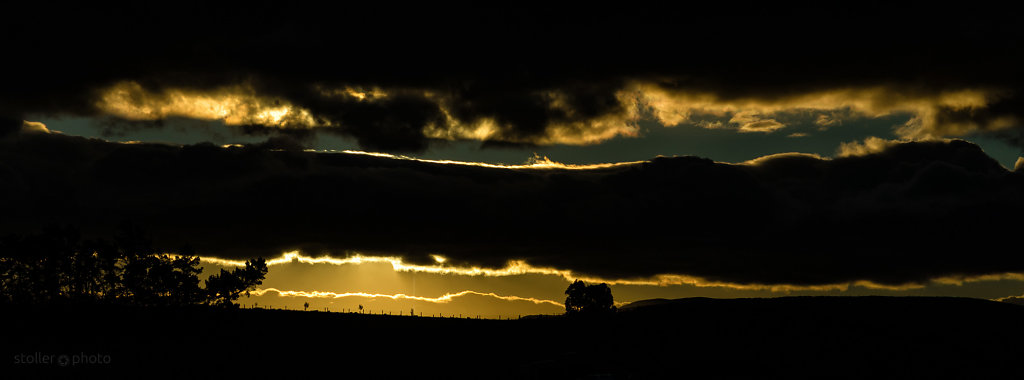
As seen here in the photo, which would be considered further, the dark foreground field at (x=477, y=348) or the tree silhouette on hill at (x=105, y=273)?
the tree silhouette on hill at (x=105, y=273)

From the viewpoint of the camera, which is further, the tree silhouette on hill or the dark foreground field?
the tree silhouette on hill

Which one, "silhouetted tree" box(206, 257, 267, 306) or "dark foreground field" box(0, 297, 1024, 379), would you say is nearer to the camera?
"dark foreground field" box(0, 297, 1024, 379)

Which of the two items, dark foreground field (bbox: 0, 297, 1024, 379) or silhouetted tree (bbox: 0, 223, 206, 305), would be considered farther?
silhouetted tree (bbox: 0, 223, 206, 305)

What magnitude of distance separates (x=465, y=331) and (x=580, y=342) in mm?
31087

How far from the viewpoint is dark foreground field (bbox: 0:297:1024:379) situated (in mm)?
91312

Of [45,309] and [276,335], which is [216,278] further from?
[45,309]

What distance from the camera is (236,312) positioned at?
6565 inches

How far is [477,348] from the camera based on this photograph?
475 feet

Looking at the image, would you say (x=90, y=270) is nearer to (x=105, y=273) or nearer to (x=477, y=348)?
(x=105, y=273)

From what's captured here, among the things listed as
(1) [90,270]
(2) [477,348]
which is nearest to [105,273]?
(1) [90,270]

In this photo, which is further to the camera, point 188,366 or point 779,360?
point 779,360

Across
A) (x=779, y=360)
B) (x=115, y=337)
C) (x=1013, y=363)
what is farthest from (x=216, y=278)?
(x=1013, y=363)

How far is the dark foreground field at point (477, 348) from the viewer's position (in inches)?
3595

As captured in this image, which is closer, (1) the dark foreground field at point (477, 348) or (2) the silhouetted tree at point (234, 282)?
(1) the dark foreground field at point (477, 348)
